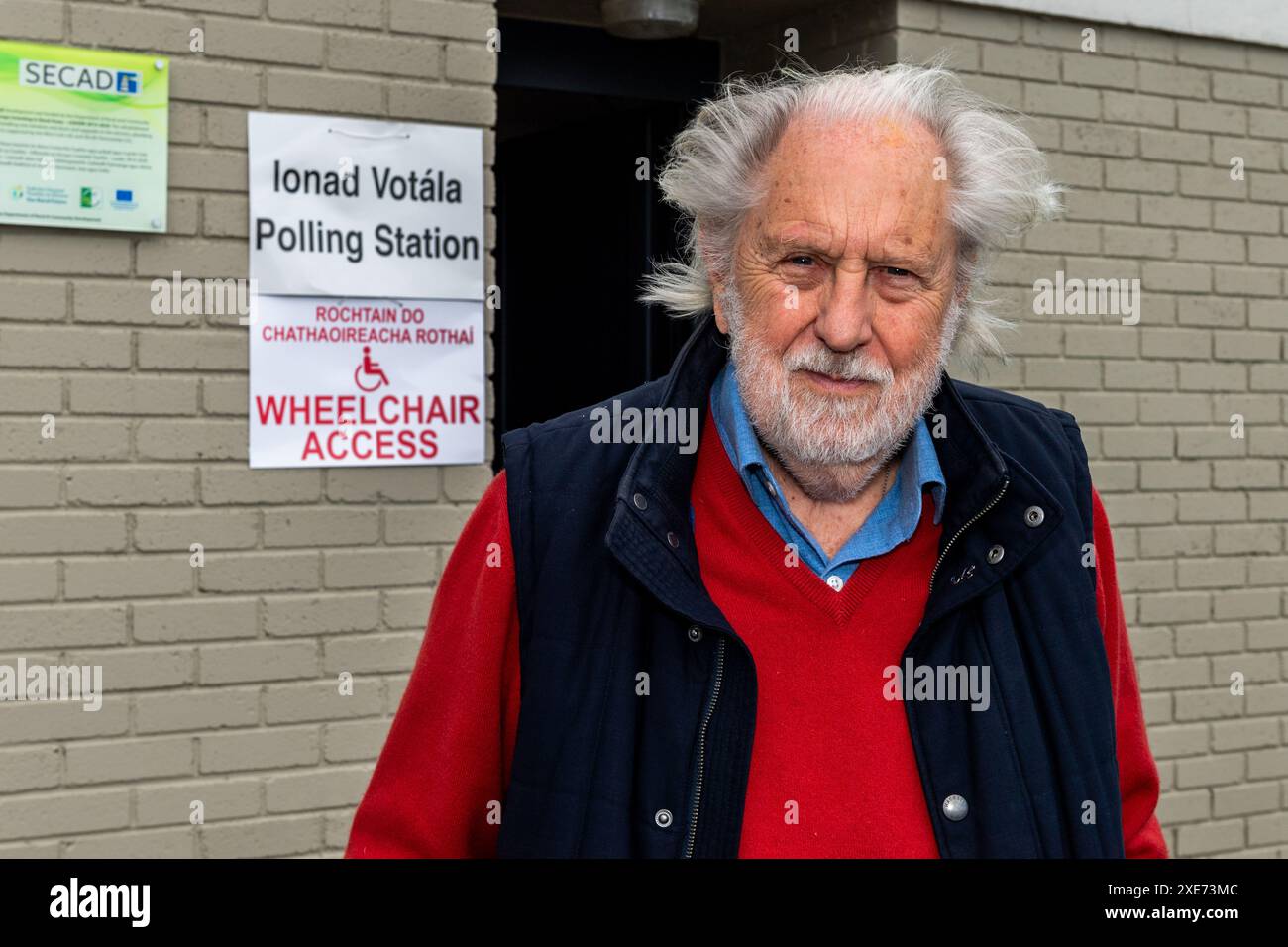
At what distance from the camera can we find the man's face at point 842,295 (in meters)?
2.04

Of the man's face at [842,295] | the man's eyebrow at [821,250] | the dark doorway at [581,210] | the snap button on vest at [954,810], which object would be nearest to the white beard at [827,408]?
the man's face at [842,295]

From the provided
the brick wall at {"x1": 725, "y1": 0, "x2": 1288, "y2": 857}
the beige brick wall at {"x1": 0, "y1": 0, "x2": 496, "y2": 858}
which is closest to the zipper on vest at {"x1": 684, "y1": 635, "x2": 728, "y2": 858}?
the beige brick wall at {"x1": 0, "y1": 0, "x2": 496, "y2": 858}

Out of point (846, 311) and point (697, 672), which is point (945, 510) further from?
point (697, 672)

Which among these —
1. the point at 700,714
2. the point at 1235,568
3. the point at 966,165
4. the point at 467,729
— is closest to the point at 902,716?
the point at 700,714

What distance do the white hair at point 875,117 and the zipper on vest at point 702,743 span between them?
2.21 ft

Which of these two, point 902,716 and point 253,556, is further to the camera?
point 253,556

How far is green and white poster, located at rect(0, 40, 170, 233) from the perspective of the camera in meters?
3.86

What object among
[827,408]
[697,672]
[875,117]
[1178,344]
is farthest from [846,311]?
[1178,344]

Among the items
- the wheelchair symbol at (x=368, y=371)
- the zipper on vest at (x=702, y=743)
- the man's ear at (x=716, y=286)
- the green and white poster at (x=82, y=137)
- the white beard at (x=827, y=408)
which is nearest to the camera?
the zipper on vest at (x=702, y=743)

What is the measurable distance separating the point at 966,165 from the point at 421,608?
2.67 metres

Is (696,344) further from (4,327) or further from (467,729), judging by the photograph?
(4,327)

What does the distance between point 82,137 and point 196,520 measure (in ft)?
3.57

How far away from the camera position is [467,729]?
75.7 inches

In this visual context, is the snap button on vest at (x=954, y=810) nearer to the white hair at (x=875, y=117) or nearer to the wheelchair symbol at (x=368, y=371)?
the white hair at (x=875, y=117)
